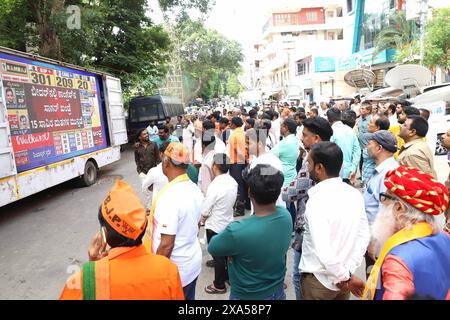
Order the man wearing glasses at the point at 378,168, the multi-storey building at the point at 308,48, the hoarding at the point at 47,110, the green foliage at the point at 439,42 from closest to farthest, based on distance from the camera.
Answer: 1. the man wearing glasses at the point at 378,168
2. the hoarding at the point at 47,110
3. the green foliage at the point at 439,42
4. the multi-storey building at the point at 308,48

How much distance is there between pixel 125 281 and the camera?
146cm

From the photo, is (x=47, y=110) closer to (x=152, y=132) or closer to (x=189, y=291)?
(x=152, y=132)

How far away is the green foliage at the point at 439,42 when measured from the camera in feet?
51.2

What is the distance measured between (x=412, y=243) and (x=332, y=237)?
0.62 m

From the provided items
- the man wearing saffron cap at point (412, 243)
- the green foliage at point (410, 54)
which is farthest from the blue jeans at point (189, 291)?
the green foliage at point (410, 54)

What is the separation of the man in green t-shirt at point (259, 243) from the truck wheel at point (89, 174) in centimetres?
712

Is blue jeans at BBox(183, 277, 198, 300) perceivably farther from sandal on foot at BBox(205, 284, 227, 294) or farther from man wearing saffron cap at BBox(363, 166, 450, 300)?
man wearing saffron cap at BBox(363, 166, 450, 300)

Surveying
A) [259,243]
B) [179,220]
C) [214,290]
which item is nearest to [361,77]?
[214,290]

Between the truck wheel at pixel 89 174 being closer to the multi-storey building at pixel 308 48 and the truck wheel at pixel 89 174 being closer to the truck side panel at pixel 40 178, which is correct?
the truck side panel at pixel 40 178

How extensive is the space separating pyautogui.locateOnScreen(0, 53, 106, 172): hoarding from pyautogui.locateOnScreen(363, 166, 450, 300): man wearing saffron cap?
20.1 ft

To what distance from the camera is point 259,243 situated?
1993mm

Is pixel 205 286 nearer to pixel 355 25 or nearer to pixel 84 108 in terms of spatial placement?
pixel 84 108

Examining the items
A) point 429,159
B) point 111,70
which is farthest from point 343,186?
point 111,70

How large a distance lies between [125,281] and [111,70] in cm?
1545
